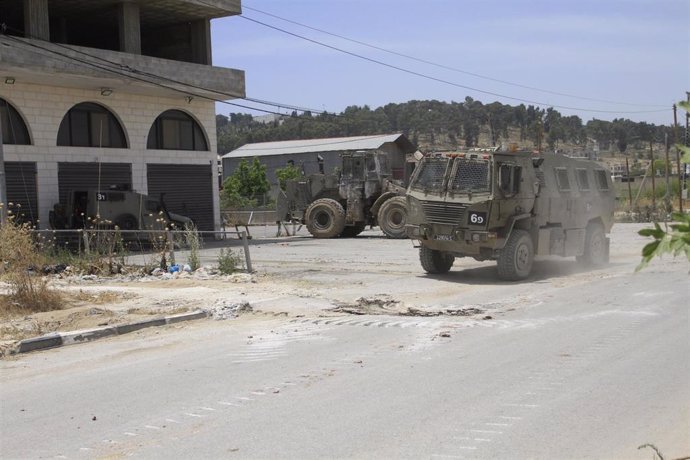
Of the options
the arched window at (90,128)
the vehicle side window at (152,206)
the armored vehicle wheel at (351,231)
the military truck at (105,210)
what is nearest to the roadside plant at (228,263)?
the military truck at (105,210)

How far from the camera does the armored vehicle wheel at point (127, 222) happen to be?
25.5 m

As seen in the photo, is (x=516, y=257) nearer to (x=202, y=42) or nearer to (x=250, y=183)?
(x=202, y=42)

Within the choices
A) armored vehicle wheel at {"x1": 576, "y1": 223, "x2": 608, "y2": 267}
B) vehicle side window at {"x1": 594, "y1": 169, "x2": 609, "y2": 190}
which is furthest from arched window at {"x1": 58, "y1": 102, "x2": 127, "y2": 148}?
armored vehicle wheel at {"x1": 576, "y1": 223, "x2": 608, "y2": 267}

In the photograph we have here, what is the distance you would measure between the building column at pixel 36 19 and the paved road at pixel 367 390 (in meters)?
17.2

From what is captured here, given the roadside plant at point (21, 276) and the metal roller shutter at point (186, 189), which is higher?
the metal roller shutter at point (186, 189)

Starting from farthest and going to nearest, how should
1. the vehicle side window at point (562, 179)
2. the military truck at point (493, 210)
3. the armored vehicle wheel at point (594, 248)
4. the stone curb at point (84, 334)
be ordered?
the armored vehicle wheel at point (594, 248), the vehicle side window at point (562, 179), the military truck at point (493, 210), the stone curb at point (84, 334)

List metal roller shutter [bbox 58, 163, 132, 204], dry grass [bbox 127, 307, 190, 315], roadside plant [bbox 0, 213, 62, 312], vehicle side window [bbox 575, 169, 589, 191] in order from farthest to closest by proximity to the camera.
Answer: metal roller shutter [bbox 58, 163, 132, 204]
vehicle side window [bbox 575, 169, 589, 191]
roadside plant [bbox 0, 213, 62, 312]
dry grass [bbox 127, 307, 190, 315]

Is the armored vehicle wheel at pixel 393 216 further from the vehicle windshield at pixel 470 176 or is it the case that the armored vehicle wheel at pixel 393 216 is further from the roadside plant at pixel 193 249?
the vehicle windshield at pixel 470 176

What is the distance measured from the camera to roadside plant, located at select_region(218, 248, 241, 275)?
16.3m

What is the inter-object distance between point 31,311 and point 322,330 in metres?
4.98

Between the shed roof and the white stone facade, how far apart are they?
36201 millimetres

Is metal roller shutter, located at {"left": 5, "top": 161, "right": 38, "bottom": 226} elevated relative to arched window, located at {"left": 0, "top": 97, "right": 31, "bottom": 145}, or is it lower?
lower

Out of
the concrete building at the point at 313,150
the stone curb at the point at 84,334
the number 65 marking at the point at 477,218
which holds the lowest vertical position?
the stone curb at the point at 84,334

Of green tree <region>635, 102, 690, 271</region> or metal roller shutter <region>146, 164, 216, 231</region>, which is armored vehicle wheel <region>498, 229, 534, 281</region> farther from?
metal roller shutter <region>146, 164, 216, 231</region>
